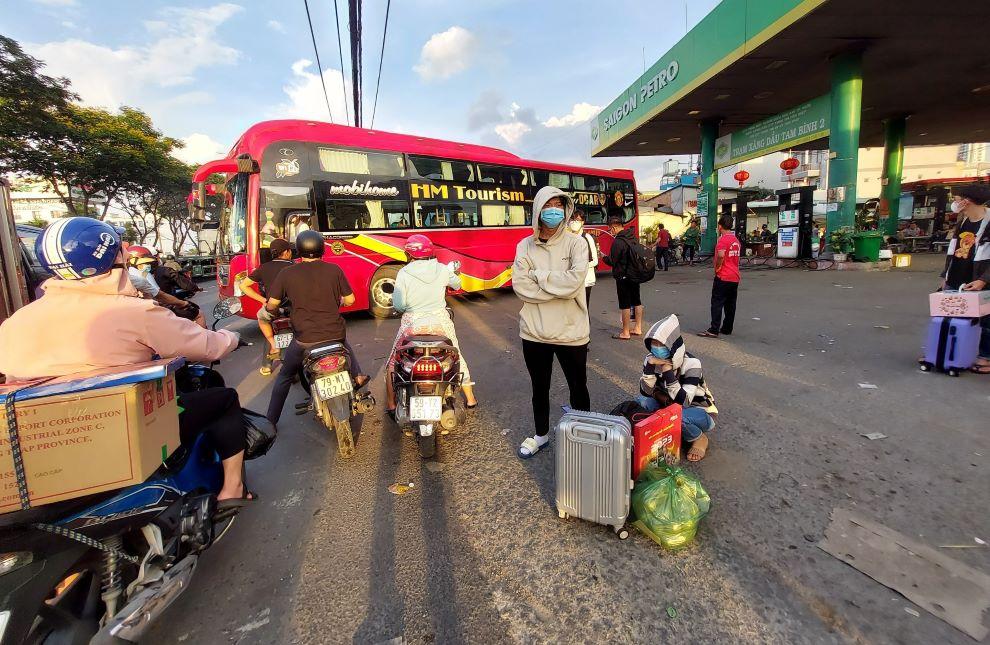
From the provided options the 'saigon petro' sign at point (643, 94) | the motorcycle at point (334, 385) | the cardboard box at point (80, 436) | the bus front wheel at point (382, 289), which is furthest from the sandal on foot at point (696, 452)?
the 'saigon petro' sign at point (643, 94)

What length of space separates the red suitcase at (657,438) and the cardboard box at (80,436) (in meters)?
2.27

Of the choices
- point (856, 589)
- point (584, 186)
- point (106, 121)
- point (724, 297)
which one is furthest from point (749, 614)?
point (106, 121)

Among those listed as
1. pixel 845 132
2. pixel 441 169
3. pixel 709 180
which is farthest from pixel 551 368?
pixel 709 180

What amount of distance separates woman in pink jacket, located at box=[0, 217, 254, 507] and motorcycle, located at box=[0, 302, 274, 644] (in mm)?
575

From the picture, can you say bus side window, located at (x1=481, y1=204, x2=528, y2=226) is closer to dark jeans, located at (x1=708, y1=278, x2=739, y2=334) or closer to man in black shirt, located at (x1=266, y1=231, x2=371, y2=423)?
dark jeans, located at (x1=708, y1=278, x2=739, y2=334)

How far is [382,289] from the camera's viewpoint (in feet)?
29.0

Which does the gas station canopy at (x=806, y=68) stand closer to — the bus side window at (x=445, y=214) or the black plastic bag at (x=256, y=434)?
the bus side window at (x=445, y=214)

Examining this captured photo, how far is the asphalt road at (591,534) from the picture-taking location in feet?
6.11

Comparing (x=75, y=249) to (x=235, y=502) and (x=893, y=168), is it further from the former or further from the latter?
(x=893, y=168)

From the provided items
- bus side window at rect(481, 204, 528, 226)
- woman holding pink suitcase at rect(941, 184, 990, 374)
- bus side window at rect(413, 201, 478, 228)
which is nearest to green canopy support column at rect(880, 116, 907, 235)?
bus side window at rect(481, 204, 528, 226)

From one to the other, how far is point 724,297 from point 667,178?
4495cm

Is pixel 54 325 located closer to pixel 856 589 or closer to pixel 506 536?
pixel 506 536

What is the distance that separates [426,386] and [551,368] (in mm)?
918

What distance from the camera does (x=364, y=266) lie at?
27.9 ft
